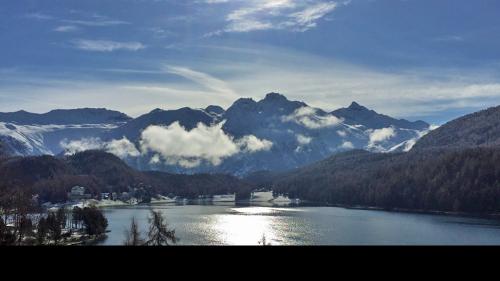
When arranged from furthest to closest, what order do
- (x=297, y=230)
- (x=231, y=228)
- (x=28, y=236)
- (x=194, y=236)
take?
(x=231, y=228), (x=297, y=230), (x=194, y=236), (x=28, y=236)

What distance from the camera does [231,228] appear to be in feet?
499

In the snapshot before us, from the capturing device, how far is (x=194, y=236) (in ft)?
419

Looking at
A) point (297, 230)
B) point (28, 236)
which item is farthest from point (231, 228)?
point (28, 236)
